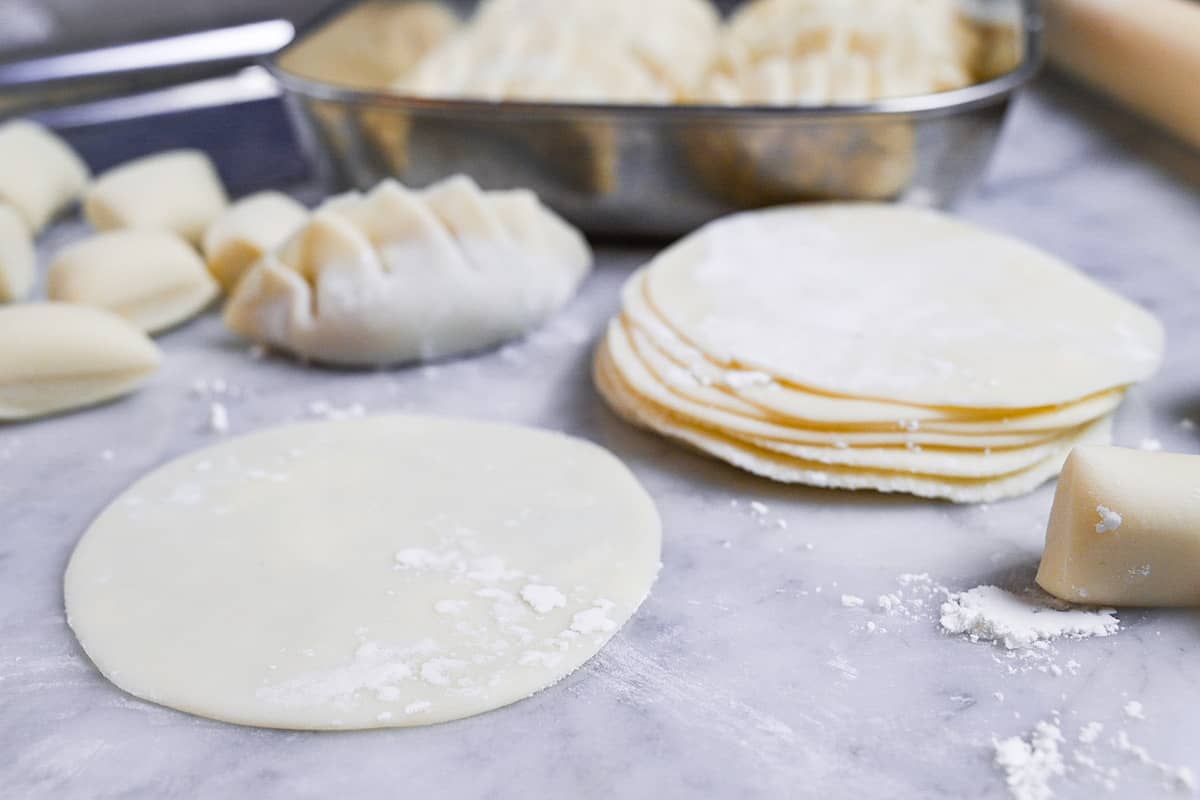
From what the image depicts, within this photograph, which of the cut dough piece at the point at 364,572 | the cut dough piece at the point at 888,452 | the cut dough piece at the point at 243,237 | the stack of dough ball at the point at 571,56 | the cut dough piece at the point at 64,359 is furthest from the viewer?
the stack of dough ball at the point at 571,56

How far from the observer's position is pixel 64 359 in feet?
4.30

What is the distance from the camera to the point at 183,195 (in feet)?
5.78

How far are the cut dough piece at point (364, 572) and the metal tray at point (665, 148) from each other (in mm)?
528

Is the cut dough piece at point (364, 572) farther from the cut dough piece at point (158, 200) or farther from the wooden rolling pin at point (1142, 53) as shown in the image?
the wooden rolling pin at point (1142, 53)

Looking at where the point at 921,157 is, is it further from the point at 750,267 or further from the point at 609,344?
the point at 609,344

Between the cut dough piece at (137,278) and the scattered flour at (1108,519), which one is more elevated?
the scattered flour at (1108,519)

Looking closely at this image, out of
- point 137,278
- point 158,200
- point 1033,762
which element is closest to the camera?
point 1033,762

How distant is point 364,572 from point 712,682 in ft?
1.11

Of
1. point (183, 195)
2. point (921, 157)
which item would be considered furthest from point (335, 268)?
point (921, 157)

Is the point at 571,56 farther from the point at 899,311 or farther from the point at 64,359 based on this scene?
the point at 64,359

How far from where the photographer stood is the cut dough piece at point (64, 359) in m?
1.30

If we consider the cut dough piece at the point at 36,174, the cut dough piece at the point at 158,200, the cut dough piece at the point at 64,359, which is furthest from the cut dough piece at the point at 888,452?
the cut dough piece at the point at 36,174

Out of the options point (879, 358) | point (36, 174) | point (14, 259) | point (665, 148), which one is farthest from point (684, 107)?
point (36, 174)

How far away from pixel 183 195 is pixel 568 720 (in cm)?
122
